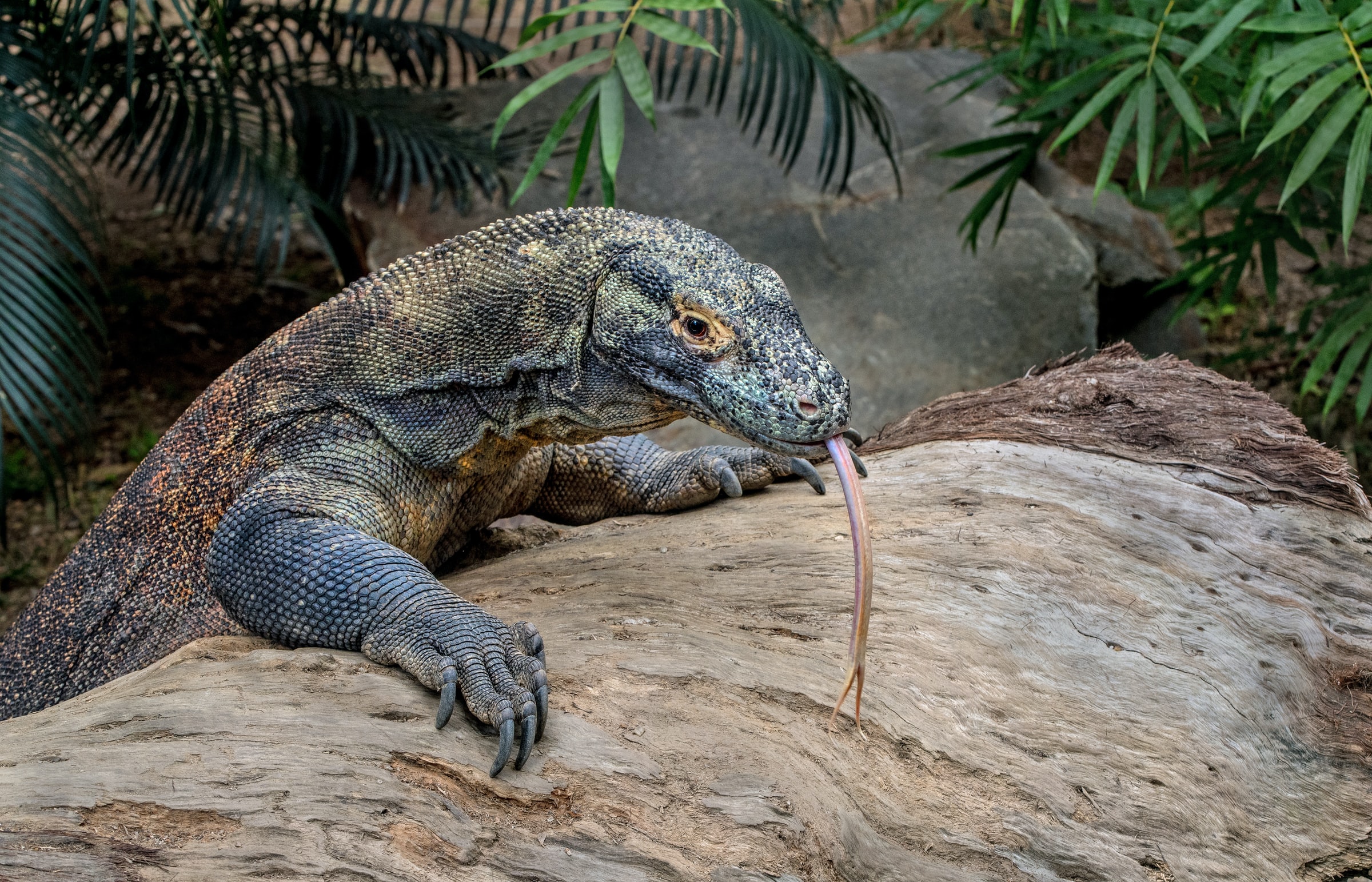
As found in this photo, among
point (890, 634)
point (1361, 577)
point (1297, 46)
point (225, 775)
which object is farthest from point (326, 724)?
point (1297, 46)

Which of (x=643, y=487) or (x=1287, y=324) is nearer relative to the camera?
(x=643, y=487)

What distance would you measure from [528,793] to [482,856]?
16 centimetres

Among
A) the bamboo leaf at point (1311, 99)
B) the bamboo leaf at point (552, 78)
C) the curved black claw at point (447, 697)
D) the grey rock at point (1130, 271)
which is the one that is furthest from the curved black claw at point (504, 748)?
the grey rock at point (1130, 271)

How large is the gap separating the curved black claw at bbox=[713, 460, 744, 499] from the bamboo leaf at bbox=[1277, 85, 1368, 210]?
2374 mm

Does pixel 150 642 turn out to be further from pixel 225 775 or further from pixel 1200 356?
pixel 1200 356

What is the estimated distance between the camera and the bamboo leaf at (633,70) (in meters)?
3.60

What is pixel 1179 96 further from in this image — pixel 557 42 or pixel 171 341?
pixel 171 341

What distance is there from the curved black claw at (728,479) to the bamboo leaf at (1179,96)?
2313 mm

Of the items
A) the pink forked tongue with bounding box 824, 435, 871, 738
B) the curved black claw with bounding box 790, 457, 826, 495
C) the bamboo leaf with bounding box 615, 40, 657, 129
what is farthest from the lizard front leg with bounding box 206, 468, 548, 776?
the bamboo leaf with bounding box 615, 40, 657, 129

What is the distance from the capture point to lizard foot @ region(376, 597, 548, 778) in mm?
2326

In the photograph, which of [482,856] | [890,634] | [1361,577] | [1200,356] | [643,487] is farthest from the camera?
[1200,356]

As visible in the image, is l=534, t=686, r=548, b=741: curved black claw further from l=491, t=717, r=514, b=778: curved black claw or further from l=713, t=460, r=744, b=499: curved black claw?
l=713, t=460, r=744, b=499: curved black claw

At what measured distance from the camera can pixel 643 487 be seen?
3.79 m

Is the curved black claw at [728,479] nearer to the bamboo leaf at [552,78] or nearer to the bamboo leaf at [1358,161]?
the bamboo leaf at [552,78]
